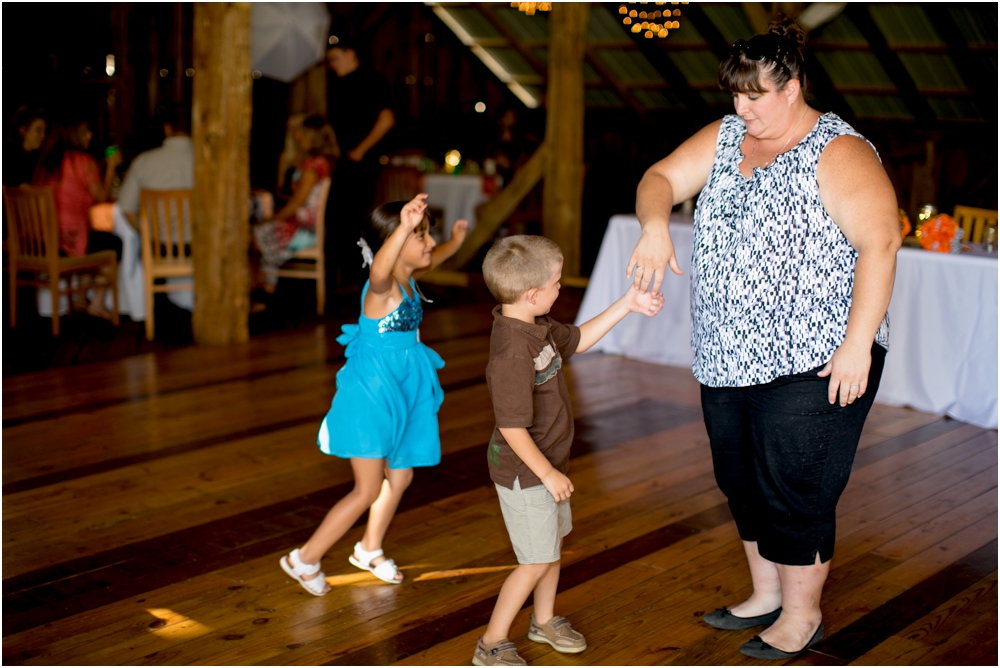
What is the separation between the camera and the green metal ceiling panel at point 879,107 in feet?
35.3

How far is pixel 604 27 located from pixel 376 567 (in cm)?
929

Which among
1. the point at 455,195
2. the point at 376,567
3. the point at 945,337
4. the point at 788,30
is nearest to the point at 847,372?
the point at 788,30

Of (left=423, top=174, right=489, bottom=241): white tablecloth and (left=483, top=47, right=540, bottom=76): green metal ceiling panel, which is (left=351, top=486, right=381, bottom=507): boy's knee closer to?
(left=423, top=174, right=489, bottom=241): white tablecloth

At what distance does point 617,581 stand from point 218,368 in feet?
10.3

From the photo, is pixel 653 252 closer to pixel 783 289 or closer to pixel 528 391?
pixel 783 289

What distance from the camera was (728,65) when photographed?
219cm

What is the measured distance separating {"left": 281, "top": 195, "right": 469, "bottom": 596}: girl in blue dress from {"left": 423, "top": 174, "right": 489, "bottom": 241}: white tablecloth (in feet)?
19.8

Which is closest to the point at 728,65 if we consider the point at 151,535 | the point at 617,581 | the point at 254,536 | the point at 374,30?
the point at 617,581

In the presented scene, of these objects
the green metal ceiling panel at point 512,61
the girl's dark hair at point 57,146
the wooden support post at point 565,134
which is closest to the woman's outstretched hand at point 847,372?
the girl's dark hair at point 57,146

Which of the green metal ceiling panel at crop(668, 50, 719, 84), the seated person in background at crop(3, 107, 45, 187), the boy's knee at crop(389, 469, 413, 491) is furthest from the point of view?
the green metal ceiling panel at crop(668, 50, 719, 84)

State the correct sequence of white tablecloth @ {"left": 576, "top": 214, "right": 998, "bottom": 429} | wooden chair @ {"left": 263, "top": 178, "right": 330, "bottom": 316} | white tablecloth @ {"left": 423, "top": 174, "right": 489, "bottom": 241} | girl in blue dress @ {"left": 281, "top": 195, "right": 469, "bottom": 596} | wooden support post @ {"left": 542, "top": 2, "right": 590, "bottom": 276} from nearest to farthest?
girl in blue dress @ {"left": 281, "top": 195, "right": 469, "bottom": 596} < white tablecloth @ {"left": 576, "top": 214, "right": 998, "bottom": 429} < wooden chair @ {"left": 263, "top": 178, "right": 330, "bottom": 316} < wooden support post @ {"left": 542, "top": 2, "right": 590, "bottom": 276} < white tablecloth @ {"left": 423, "top": 174, "right": 489, "bottom": 241}

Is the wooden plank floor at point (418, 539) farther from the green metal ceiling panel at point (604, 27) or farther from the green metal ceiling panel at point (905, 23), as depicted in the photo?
the green metal ceiling panel at point (604, 27)

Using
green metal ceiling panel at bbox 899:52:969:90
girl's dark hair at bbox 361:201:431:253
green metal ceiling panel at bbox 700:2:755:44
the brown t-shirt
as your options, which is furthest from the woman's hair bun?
green metal ceiling panel at bbox 899:52:969:90

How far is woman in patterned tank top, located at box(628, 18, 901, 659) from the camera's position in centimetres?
214
